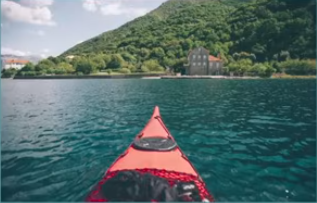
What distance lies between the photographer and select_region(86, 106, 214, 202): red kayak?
6.79 m

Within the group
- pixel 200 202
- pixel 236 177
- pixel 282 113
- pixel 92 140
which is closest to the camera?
pixel 200 202

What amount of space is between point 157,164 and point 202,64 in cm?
9527

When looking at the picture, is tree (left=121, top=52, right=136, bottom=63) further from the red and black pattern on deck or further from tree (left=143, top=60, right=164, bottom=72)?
the red and black pattern on deck

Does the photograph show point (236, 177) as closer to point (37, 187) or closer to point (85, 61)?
point (37, 187)

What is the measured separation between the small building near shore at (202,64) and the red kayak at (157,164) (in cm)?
→ 9255

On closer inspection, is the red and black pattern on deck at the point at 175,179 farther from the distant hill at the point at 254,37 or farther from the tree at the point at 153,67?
the distant hill at the point at 254,37

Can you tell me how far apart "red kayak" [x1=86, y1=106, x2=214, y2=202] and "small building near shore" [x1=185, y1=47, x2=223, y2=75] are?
92545mm

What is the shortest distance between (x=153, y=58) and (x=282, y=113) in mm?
109121

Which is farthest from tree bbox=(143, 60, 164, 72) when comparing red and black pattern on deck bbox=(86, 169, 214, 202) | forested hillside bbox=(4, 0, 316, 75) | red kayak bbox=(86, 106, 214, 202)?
red and black pattern on deck bbox=(86, 169, 214, 202)

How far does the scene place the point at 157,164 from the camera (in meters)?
7.68

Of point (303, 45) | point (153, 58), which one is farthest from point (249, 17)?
point (153, 58)

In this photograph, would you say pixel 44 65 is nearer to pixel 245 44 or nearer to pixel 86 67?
pixel 86 67

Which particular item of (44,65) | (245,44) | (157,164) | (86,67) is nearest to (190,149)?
(157,164)

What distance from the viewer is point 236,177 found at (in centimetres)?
873
